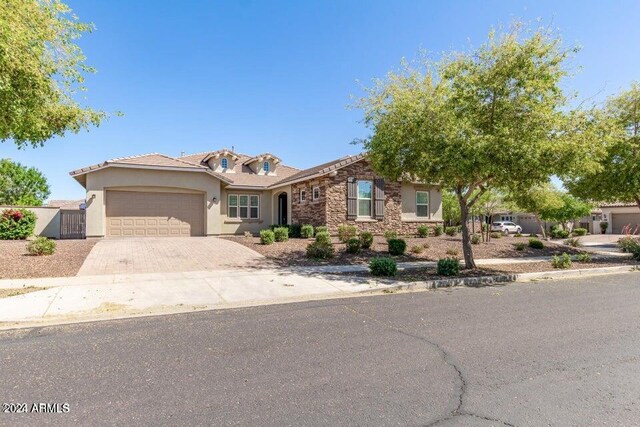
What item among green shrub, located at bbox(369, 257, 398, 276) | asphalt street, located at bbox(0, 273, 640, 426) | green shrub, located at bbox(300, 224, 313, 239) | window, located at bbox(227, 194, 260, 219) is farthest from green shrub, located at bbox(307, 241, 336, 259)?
window, located at bbox(227, 194, 260, 219)

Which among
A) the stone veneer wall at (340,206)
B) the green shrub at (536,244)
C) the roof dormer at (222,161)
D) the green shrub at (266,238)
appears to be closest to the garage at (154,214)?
the green shrub at (266,238)

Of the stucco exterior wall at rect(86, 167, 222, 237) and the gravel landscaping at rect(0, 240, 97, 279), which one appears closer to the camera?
the gravel landscaping at rect(0, 240, 97, 279)

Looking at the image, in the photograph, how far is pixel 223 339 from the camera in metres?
5.24

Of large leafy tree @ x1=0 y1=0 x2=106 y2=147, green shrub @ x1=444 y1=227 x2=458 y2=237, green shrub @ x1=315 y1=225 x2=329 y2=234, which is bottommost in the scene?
green shrub @ x1=444 y1=227 x2=458 y2=237

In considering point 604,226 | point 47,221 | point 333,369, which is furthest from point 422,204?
point 604,226

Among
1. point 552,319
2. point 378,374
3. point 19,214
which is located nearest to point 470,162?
point 552,319

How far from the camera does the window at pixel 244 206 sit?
22478mm

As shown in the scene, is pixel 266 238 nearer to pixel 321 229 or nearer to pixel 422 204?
pixel 321 229

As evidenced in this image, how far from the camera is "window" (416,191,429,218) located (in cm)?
2278

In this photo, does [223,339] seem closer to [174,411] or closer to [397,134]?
[174,411]

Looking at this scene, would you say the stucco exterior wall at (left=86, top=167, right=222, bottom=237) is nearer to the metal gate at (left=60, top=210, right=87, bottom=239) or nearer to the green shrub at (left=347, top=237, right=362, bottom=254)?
the metal gate at (left=60, top=210, right=87, bottom=239)

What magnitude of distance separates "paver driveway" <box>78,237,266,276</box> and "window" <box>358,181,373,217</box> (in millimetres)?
7606

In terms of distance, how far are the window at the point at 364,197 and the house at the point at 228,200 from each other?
58 mm

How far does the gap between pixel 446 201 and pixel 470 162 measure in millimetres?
26278
